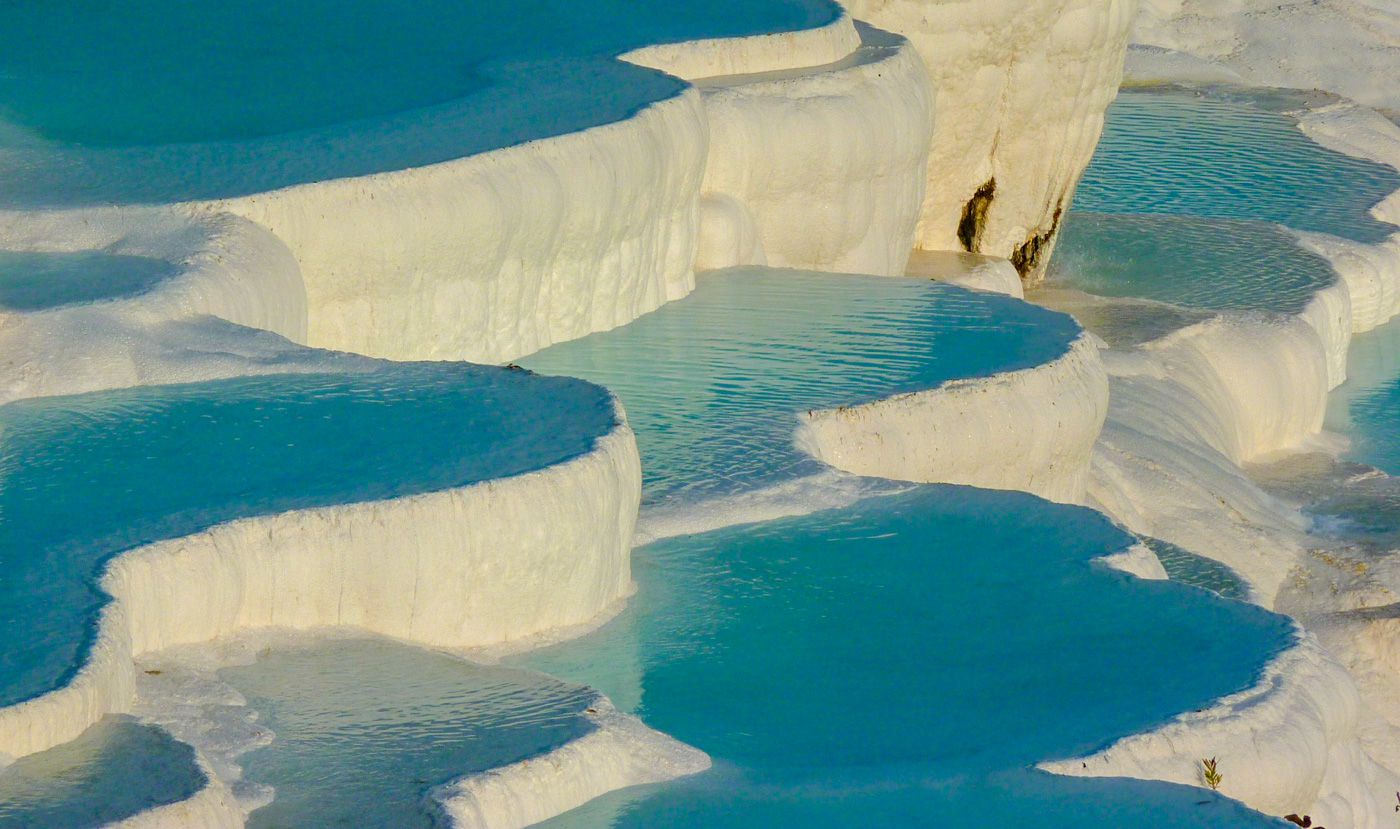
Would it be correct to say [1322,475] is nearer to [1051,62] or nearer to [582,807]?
[1051,62]

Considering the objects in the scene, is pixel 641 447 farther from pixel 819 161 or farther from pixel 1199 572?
pixel 819 161

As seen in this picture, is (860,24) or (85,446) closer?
(85,446)

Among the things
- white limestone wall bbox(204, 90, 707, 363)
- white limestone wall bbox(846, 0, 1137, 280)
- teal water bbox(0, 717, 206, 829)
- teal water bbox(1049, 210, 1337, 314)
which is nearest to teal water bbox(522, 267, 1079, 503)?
white limestone wall bbox(204, 90, 707, 363)

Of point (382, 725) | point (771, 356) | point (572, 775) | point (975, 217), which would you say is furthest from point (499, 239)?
point (975, 217)

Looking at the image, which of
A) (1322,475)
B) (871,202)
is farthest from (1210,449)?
(871,202)

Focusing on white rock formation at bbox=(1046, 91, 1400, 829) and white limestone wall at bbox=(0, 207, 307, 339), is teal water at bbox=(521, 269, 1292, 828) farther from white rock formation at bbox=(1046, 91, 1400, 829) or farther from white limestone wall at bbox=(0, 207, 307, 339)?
white limestone wall at bbox=(0, 207, 307, 339)

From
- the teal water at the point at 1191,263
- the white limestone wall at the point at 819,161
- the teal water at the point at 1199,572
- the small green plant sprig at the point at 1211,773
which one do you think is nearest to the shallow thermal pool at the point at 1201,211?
the teal water at the point at 1191,263

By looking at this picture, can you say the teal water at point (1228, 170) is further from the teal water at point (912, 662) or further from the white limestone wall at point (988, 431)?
the teal water at point (912, 662)
